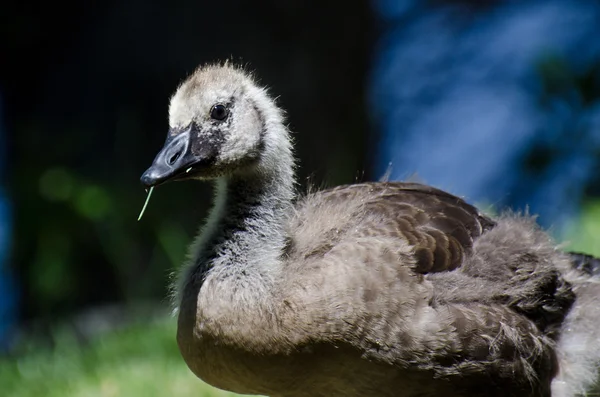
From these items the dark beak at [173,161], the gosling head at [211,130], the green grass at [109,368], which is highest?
the gosling head at [211,130]

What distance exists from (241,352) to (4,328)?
14.1 feet

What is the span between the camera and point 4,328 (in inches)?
255

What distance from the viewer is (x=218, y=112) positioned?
9.84 feet

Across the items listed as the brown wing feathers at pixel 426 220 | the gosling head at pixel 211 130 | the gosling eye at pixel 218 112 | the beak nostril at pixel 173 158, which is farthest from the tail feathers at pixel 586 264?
the beak nostril at pixel 173 158

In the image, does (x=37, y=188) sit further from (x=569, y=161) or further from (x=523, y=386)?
(x=523, y=386)

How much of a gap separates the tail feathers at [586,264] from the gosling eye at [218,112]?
1.71 metres

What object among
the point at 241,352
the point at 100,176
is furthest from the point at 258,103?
the point at 100,176

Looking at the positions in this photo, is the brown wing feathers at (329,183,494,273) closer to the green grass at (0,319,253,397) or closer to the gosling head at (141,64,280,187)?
the gosling head at (141,64,280,187)

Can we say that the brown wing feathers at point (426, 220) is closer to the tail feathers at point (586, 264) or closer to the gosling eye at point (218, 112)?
the tail feathers at point (586, 264)

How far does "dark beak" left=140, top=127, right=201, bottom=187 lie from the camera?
2797 millimetres

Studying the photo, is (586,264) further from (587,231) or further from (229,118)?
(587,231)

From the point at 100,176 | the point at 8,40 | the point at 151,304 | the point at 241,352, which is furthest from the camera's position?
the point at 8,40

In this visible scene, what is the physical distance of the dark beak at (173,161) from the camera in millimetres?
2797

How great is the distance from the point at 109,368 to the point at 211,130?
6.59 feet
